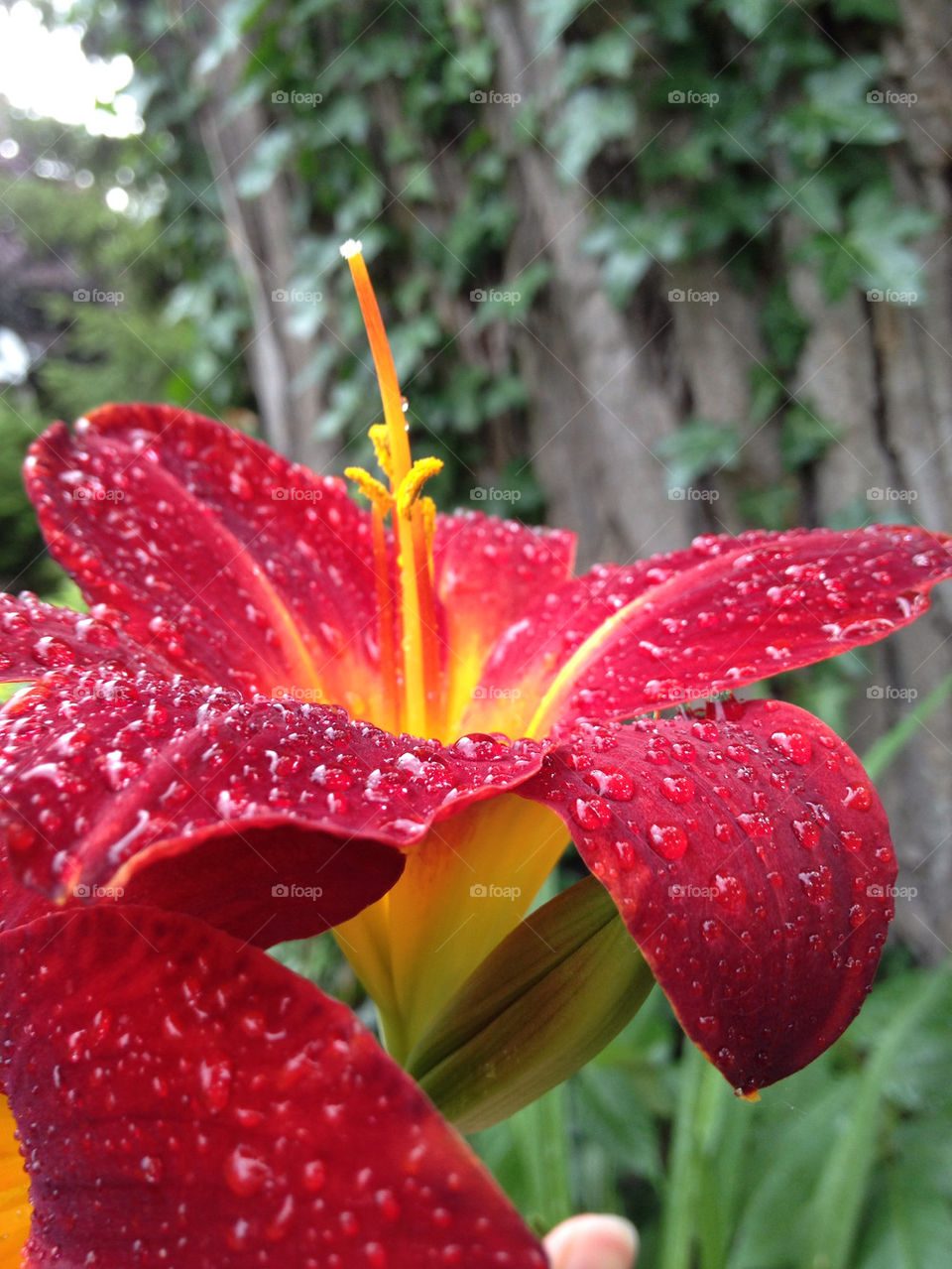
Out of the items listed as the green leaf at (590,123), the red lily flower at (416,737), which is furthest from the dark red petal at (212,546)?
the green leaf at (590,123)

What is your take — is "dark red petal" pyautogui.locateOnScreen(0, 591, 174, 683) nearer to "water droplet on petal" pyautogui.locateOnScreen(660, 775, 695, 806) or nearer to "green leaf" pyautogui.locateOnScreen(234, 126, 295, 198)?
"water droplet on petal" pyautogui.locateOnScreen(660, 775, 695, 806)

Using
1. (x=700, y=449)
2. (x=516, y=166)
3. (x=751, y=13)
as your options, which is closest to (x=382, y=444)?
(x=700, y=449)

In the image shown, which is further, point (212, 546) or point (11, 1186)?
point (212, 546)

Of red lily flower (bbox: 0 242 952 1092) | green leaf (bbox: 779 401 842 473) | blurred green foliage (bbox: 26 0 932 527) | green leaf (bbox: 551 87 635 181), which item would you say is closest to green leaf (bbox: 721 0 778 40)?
blurred green foliage (bbox: 26 0 932 527)

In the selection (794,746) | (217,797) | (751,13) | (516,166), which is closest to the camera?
(217,797)

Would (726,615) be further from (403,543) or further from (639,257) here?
(639,257)

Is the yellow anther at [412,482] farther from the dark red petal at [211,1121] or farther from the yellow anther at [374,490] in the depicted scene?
the dark red petal at [211,1121]

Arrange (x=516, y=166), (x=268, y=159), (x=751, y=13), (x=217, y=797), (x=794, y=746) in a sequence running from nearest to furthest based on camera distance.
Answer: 1. (x=217, y=797)
2. (x=794, y=746)
3. (x=751, y=13)
4. (x=516, y=166)
5. (x=268, y=159)
